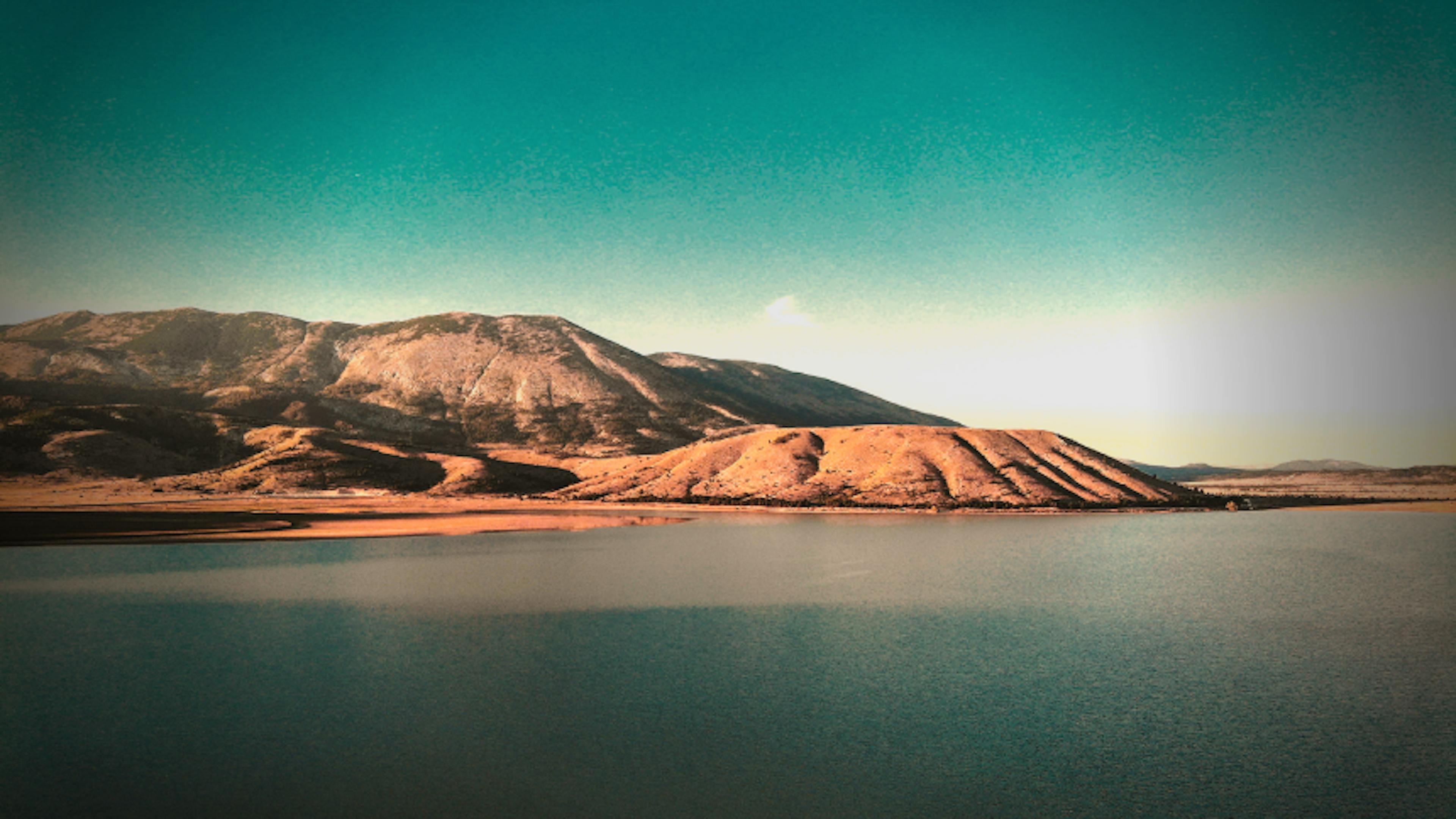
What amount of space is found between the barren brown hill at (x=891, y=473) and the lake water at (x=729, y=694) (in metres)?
69.6

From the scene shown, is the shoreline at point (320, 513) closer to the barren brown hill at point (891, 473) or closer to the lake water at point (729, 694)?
the barren brown hill at point (891, 473)

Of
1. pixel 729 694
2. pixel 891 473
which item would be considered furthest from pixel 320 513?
pixel 729 694

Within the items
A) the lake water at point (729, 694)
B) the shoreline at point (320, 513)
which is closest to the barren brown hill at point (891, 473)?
the shoreline at point (320, 513)

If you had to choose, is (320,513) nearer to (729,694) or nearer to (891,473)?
(891,473)

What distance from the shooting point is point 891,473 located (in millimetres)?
127625

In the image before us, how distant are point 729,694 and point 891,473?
350ft

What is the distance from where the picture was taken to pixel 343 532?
80438 mm

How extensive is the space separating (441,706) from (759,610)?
16874mm

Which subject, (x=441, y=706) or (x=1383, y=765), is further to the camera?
(x=441, y=706)

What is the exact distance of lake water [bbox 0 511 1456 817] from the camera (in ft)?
56.4

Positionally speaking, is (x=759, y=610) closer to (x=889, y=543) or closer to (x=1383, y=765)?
(x=1383, y=765)

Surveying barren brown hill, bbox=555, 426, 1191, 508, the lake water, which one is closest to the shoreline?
barren brown hill, bbox=555, 426, 1191, 508

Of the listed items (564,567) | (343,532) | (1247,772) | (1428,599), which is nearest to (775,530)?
(564,567)

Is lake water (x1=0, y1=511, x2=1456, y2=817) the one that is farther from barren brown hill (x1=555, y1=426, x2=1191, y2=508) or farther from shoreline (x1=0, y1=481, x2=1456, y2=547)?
barren brown hill (x1=555, y1=426, x2=1191, y2=508)
